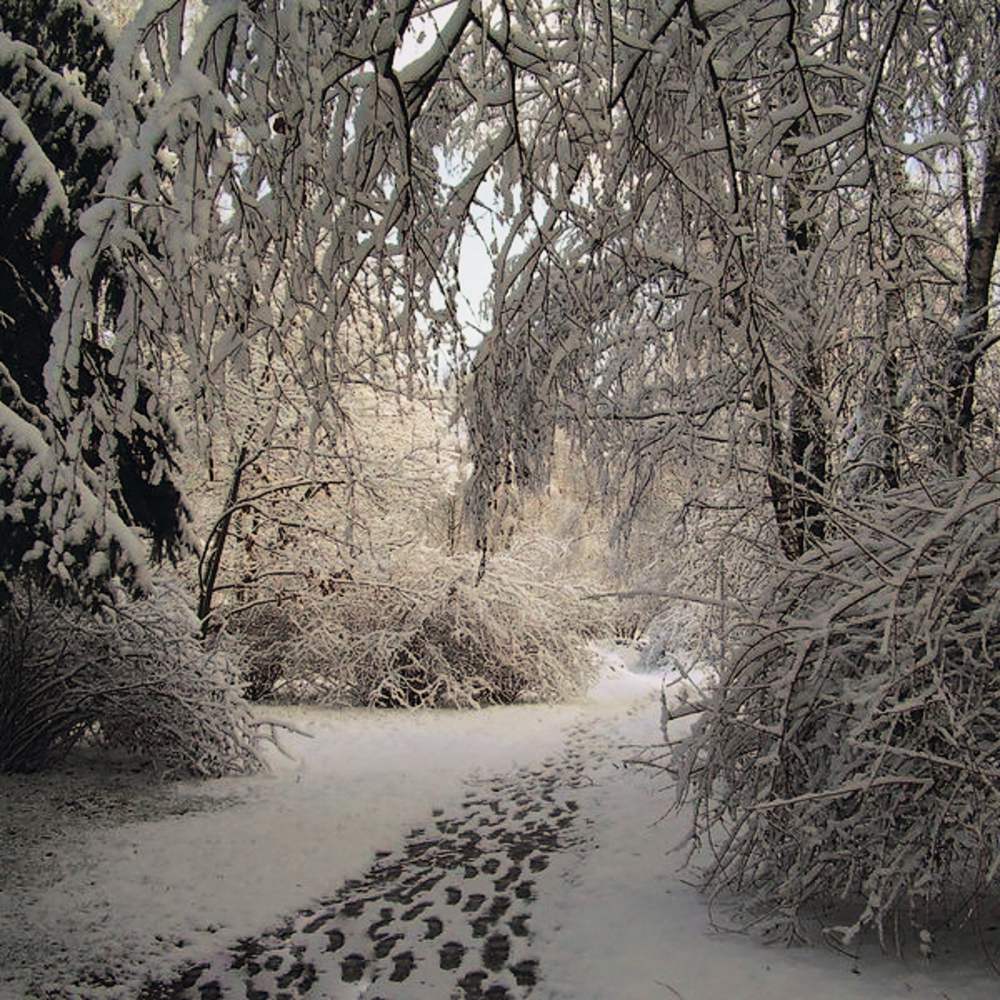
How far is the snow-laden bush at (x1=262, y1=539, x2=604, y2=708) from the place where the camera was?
13.2 meters

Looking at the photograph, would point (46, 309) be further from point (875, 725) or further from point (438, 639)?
point (438, 639)

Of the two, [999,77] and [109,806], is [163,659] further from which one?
[999,77]

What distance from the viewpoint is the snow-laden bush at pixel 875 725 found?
2992mm

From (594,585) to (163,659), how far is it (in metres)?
9.72

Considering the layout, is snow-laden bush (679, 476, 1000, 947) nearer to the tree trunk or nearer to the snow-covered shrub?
the tree trunk

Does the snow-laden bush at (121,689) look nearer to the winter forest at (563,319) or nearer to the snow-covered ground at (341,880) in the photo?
the winter forest at (563,319)

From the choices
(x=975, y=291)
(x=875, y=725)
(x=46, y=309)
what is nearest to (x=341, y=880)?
(x=875, y=725)

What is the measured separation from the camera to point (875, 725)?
2.99m

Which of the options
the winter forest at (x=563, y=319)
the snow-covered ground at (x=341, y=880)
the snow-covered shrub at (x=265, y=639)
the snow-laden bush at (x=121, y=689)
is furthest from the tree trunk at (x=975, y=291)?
the snow-covered shrub at (x=265, y=639)

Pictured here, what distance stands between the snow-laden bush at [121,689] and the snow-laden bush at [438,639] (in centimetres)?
449

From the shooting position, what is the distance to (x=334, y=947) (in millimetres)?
4094

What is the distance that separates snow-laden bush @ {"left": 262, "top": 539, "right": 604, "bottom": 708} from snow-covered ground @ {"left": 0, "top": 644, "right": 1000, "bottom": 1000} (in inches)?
145

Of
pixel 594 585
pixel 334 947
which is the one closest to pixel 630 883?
pixel 334 947

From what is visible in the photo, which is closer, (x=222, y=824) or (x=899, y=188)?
(x=899, y=188)
